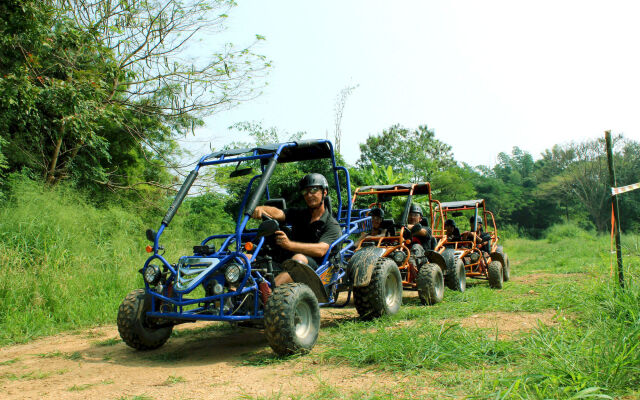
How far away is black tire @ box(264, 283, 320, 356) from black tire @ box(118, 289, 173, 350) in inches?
54.6

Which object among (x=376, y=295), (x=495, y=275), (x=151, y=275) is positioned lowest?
(x=495, y=275)

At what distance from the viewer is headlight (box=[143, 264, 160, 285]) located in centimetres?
463

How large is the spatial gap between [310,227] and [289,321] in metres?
1.70

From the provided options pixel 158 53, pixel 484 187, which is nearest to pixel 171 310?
pixel 158 53

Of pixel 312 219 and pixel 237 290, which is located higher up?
pixel 312 219

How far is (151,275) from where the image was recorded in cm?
464

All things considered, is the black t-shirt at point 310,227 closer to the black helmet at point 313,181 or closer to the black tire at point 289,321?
the black helmet at point 313,181

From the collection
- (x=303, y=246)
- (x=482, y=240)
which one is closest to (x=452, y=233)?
(x=482, y=240)

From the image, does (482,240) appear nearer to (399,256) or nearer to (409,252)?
(409,252)

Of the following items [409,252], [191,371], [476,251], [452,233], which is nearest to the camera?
[191,371]

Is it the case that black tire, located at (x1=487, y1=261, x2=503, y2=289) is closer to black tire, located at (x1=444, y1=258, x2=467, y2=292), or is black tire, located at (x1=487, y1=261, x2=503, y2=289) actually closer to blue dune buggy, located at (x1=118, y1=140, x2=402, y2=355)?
black tire, located at (x1=444, y1=258, x2=467, y2=292)

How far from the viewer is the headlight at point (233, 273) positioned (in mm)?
4312

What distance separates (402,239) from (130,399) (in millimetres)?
4935

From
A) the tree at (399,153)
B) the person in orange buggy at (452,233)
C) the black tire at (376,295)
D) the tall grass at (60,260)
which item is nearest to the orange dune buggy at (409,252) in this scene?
the black tire at (376,295)
